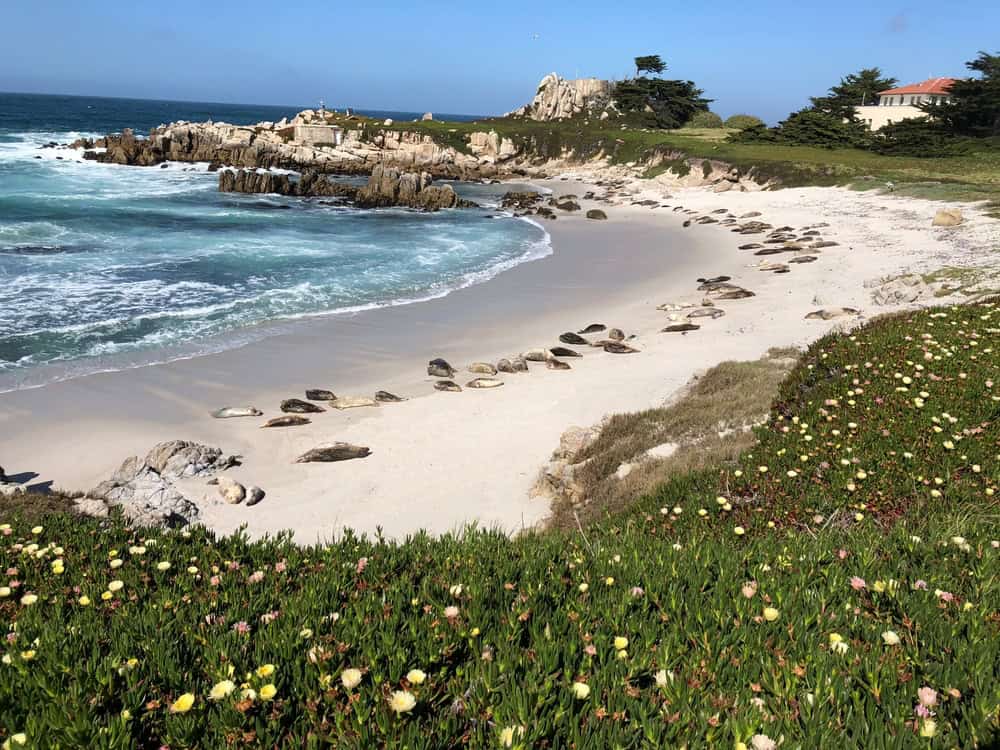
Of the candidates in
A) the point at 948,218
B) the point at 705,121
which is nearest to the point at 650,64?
the point at 705,121

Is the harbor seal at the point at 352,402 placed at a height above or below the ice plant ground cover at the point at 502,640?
below

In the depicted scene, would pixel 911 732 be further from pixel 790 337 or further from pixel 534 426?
pixel 790 337

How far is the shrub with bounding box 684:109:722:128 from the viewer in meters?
105

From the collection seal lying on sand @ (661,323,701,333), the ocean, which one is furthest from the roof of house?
seal lying on sand @ (661,323,701,333)

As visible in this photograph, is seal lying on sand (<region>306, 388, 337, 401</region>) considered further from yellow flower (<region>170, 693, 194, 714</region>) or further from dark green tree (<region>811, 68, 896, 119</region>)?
dark green tree (<region>811, 68, 896, 119</region>)

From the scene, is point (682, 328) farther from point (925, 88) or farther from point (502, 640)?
point (925, 88)

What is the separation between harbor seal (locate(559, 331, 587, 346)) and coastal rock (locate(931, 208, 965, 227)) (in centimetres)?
2303

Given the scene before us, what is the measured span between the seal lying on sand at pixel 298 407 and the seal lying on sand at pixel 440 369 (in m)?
3.41

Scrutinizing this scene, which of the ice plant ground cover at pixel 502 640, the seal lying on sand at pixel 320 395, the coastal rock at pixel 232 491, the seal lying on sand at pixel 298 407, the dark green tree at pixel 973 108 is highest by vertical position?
the dark green tree at pixel 973 108

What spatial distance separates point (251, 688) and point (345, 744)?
0.54m

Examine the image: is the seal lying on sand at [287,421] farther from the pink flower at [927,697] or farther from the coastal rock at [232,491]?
the pink flower at [927,697]

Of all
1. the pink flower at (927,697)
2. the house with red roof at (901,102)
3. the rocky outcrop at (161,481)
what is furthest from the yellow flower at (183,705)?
the house with red roof at (901,102)

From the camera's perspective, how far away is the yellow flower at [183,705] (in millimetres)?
2701

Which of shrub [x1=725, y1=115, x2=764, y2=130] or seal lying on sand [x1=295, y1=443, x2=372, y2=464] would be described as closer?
seal lying on sand [x1=295, y1=443, x2=372, y2=464]
